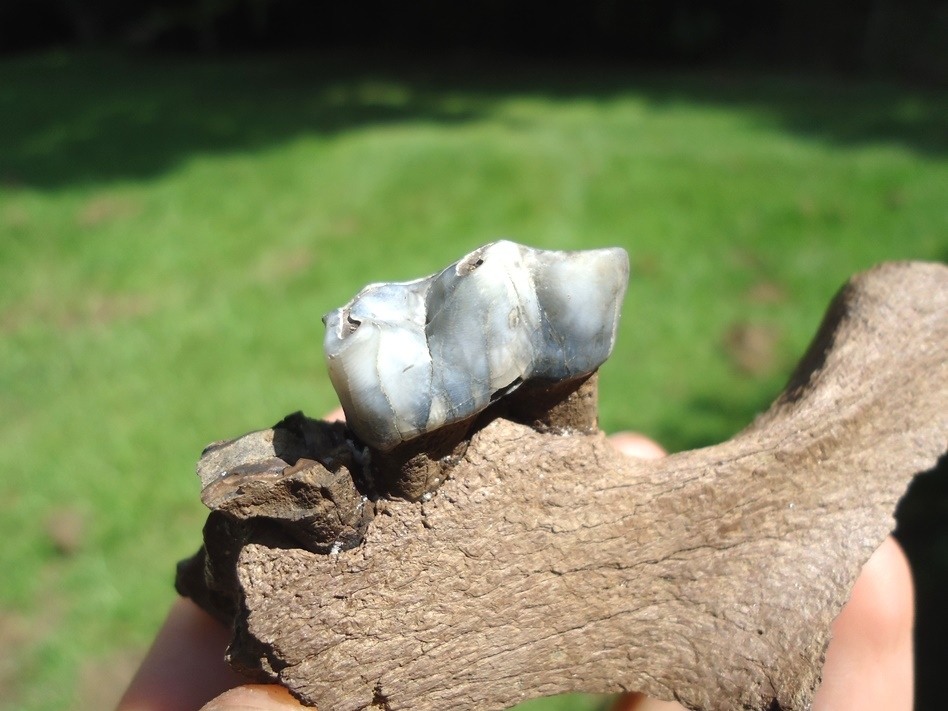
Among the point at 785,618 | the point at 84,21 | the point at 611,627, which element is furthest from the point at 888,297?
the point at 84,21

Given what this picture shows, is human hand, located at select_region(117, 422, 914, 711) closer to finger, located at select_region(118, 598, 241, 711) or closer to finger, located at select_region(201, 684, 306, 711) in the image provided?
finger, located at select_region(118, 598, 241, 711)

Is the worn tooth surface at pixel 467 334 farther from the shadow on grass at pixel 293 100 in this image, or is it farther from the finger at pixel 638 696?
the shadow on grass at pixel 293 100

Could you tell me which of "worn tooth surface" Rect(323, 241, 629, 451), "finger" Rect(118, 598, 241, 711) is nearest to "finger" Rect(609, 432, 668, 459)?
"worn tooth surface" Rect(323, 241, 629, 451)

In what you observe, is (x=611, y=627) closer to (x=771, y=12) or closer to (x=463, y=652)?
(x=463, y=652)

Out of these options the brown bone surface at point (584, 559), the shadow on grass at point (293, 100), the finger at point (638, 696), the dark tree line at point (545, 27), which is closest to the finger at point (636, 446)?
the finger at point (638, 696)

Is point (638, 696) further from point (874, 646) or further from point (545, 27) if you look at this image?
point (545, 27)

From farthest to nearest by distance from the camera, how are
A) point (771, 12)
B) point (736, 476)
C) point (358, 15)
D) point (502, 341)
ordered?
point (358, 15), point (771, 12), point (736, 476), point (502, 341)

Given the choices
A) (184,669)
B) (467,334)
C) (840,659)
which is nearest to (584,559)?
(467,334)
